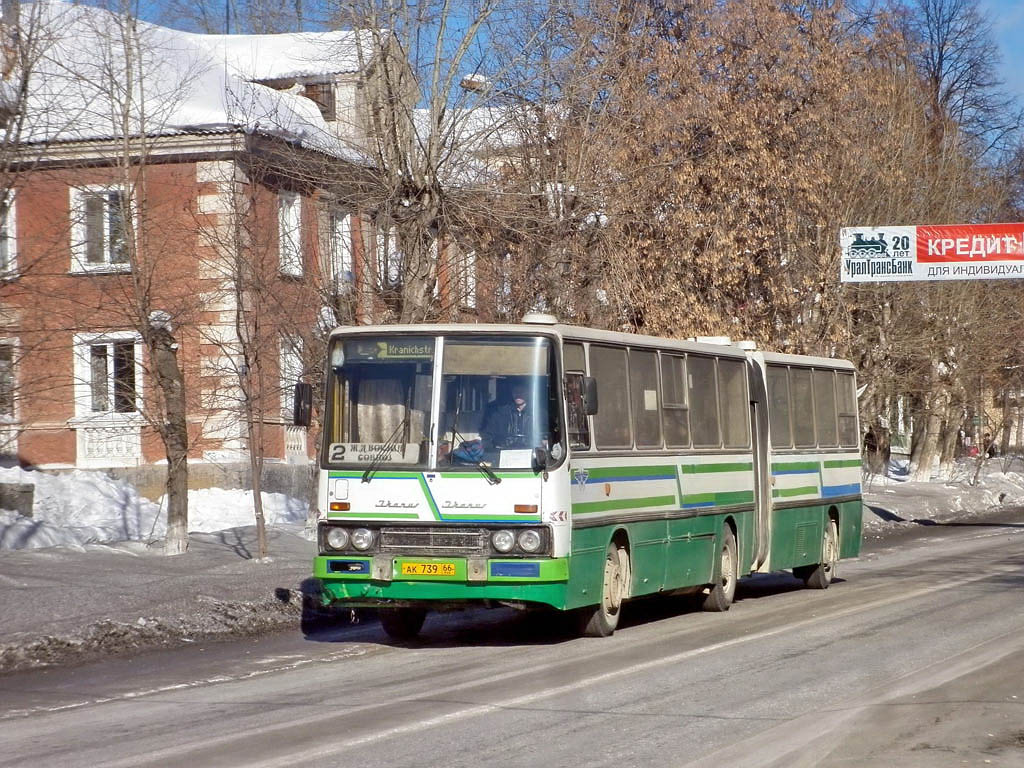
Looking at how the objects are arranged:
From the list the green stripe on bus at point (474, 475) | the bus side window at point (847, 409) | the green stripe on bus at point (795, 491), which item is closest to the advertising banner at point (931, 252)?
the bus side window at point (847, 409)

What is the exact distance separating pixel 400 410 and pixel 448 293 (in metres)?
8.51

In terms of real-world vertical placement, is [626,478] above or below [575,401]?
below

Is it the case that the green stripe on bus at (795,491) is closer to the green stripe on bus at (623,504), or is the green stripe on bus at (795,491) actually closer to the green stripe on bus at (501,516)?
the green stripe on bus at (623,504)

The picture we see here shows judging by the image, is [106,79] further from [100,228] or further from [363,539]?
[363,539]

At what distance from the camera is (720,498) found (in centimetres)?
1705

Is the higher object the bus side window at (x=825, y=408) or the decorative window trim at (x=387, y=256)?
the decorative window trim at (x=387, y=256)

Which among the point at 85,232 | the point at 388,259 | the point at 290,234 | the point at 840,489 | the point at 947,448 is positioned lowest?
the point at 840,489

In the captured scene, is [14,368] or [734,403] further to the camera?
[734,403]

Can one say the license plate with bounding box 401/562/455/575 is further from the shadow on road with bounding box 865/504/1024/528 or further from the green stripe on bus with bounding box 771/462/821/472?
the shadow on road with bounding box 865/504/1024/528

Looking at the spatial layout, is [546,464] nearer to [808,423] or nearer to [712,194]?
[808,423]

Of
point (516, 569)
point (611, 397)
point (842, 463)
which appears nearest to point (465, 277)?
point (842, 463)

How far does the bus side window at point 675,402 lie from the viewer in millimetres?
15945

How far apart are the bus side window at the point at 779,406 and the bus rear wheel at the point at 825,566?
5.62 feet

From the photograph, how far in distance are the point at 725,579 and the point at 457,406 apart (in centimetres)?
504
